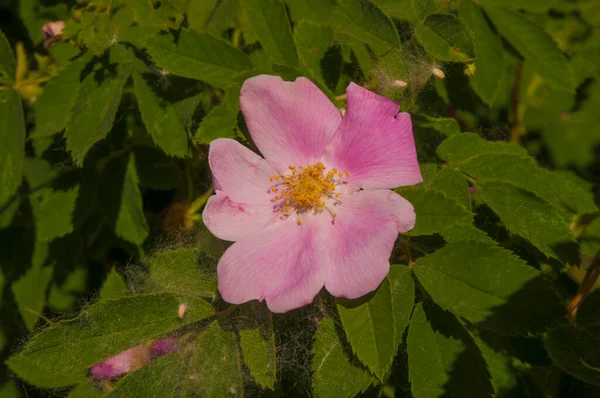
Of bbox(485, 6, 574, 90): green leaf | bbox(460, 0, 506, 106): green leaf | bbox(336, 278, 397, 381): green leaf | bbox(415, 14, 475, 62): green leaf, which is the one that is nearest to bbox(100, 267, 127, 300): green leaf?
bbox(336, 278, 397, 381): green leaf

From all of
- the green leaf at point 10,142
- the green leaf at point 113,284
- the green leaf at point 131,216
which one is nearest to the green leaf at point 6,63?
the green leaf at point 10,142

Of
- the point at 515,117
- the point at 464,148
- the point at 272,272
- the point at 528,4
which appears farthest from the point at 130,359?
the point at 515,117

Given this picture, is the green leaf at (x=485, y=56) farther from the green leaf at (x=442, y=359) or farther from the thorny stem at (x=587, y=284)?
the green leaf at (x=442, y=359)

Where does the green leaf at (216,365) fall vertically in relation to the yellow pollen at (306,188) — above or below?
below

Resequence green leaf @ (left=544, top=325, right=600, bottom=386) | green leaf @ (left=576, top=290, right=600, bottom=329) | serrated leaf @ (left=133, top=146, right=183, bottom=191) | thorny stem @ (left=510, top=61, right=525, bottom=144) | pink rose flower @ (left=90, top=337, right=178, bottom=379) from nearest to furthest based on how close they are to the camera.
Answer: green leaf @ (left=544, top=325, right=600, bottom=386)
pink rose flower @ (left=90, top=337, right=178, bottom=379)
green leaf @ (left=576, top=290, right=600, bottom=329)
serrated leaf @ (left=133, top=146, right=183, bottom=191)
thorny stem @ (left=510, top=61, right=525, bottom=144)

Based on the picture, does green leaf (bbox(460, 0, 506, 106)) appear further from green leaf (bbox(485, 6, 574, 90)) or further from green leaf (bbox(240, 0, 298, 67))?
green leaf (bbox(240, 0, 298, 67))

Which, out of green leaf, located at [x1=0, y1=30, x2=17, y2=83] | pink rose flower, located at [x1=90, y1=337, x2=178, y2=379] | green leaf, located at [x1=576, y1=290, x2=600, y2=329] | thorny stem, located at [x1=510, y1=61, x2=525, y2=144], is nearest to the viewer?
pink rose flower, located at [x1=90, y1=337, x2=178, y2=379]
